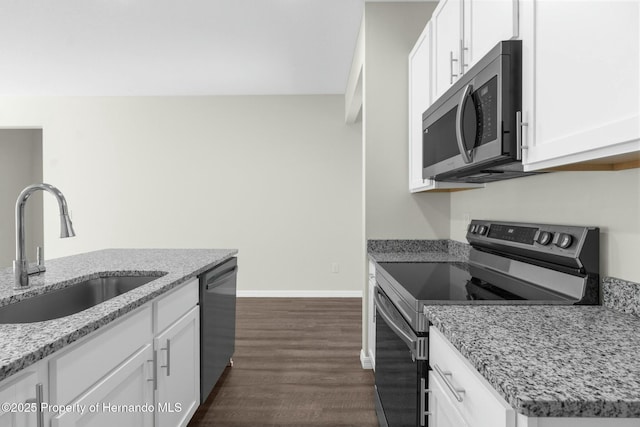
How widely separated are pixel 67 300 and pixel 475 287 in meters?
Result: 1.73

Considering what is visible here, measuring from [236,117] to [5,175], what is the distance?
387cm

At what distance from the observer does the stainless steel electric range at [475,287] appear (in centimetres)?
130

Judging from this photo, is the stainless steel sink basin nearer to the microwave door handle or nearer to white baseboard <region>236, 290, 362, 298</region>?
the microwave door handle

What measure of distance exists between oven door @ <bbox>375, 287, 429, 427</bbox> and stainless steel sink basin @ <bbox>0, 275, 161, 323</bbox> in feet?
3.69

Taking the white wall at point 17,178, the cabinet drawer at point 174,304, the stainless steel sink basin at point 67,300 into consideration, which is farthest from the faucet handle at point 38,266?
the white wall at point 17,178

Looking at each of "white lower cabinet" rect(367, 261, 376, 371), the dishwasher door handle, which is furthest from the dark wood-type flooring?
the dishwasher door handle

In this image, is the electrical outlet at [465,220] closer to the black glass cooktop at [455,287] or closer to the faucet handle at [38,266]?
the black glass cooktop at [455,287]

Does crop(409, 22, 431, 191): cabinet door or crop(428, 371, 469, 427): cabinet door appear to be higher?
crop(409, 22, 431, 191): cabinet door

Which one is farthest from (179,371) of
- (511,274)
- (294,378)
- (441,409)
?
(511,274)

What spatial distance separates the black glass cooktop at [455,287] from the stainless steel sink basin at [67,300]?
121cm

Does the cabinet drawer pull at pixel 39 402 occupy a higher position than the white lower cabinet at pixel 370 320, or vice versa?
the cabinet drawer pull at pixel 39 402

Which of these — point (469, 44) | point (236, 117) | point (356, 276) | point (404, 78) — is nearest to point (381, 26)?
point (404, 78)

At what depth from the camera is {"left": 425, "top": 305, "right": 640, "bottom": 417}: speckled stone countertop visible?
0.66 metres

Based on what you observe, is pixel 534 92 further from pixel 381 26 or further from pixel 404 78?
pixel 381 26
